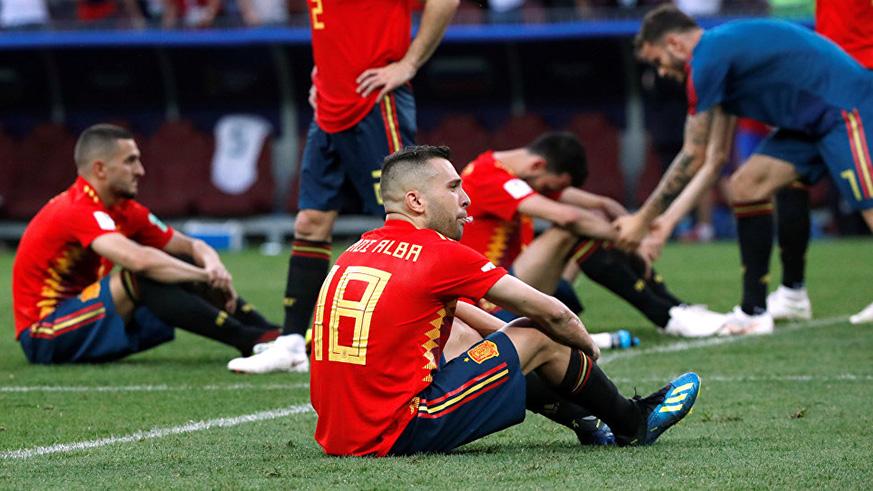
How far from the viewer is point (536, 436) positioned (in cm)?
512

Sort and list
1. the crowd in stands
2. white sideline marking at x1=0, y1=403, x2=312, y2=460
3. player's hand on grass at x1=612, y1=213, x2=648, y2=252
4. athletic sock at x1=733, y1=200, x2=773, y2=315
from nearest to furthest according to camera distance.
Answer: white sideline marking at x1=0, y1=403, x2=312, y2=460
player's hand on grass at x1=612, y1=213, x2=648, y2=252
athletic sock at x1=733, y1=200, x2=773, y2=315
the crowd in stands

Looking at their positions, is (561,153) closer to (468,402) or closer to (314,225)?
(314,225)

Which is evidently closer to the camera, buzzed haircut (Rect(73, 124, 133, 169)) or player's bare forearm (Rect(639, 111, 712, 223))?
buzzed haircut (Rect(73, 124, 133, 169))

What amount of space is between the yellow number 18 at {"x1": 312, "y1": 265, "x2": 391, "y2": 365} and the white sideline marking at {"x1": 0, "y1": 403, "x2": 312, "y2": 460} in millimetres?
904

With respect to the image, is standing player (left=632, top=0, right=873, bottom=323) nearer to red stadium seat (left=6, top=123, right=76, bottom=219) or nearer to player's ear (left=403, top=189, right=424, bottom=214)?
player's ear (left=403, top=189, right=424, bottom=214)

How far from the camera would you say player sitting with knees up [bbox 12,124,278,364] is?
281 inches

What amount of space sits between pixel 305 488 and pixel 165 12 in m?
17.0

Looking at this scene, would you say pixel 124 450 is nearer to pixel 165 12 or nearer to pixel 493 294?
pixel 493 294

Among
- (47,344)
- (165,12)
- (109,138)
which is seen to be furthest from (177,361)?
(165,12)

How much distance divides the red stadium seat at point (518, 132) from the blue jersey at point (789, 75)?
1216cm

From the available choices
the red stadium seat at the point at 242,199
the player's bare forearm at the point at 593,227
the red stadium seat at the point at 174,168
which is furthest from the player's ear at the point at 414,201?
the red stadium seat at the point at 174,168

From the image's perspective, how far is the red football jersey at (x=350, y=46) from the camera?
694cm

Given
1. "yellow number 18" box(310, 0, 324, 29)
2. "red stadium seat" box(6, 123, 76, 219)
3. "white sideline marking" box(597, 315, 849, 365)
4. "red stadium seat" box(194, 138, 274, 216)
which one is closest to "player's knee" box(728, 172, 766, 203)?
"white sideline marking" box(597, 315, 849, 365)

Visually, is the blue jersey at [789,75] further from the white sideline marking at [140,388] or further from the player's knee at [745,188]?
the white sideline marking at [140,388]
